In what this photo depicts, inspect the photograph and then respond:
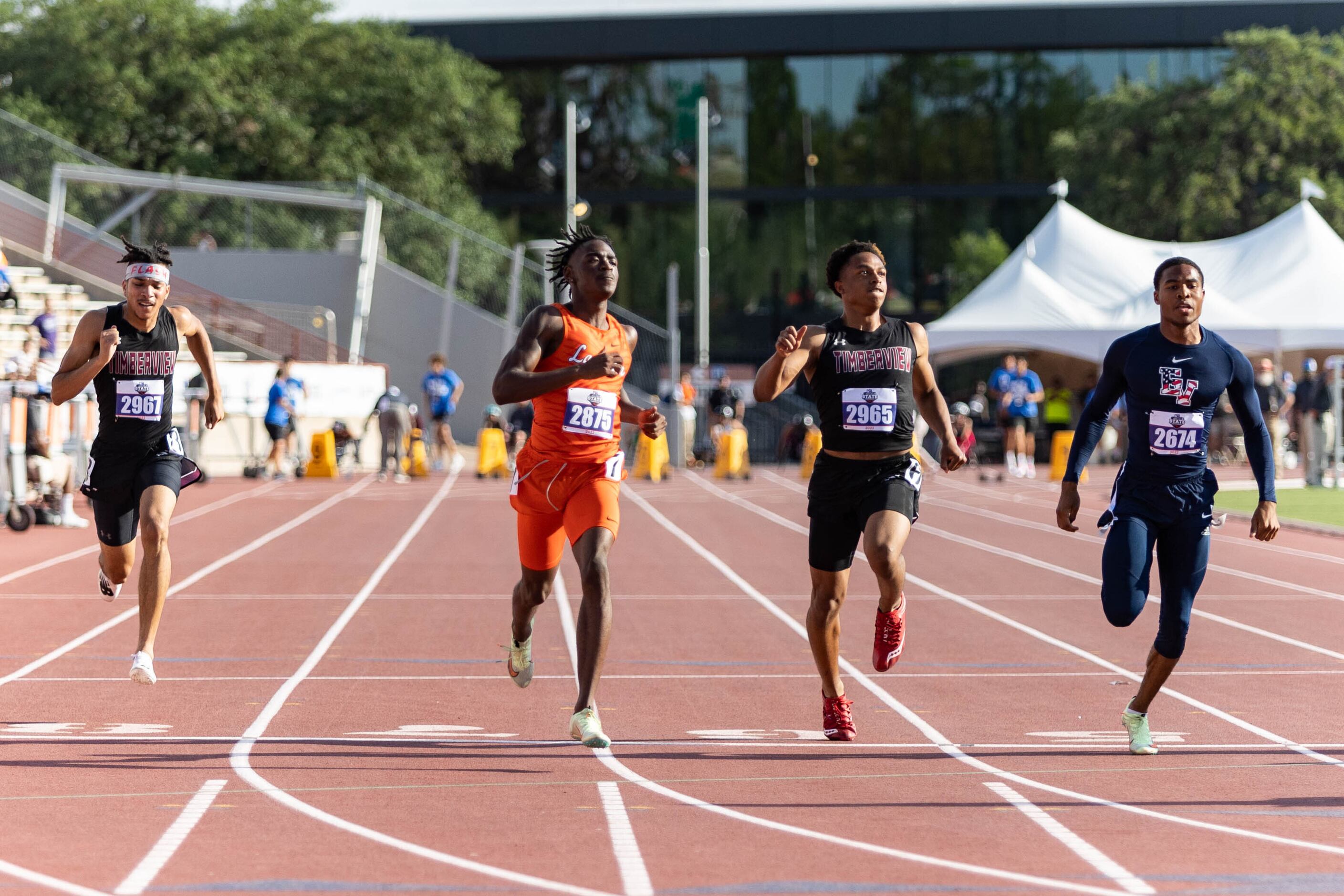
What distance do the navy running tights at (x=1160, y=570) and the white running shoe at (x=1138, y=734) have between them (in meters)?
A: 0.27

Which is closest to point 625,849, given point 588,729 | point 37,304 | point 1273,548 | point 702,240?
point 588,729

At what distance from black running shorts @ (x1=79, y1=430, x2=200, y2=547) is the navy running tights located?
4.10 metres

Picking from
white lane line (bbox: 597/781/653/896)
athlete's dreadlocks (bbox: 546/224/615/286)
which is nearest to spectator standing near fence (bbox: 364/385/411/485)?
athlete's dreadlocks (bbox: 546/224/615/286)

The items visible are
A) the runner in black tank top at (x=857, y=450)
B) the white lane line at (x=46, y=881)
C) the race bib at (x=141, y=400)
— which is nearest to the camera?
the white lane line at (x=46, y=881)

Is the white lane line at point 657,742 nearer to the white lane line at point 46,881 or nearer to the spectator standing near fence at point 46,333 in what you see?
the white lane line at point 46,881

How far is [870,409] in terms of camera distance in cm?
732

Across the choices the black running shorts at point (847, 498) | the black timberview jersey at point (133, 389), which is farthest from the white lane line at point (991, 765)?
the black timberview jersey at point (133, 389)

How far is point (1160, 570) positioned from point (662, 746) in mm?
2119

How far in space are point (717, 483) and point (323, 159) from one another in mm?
22277

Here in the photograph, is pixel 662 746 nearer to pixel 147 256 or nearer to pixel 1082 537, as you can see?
pixel 147 256

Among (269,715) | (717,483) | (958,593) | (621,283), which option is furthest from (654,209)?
(269,715)

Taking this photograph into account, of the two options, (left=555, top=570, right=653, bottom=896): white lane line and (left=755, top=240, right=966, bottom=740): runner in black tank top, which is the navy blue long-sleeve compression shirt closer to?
(left=755, top=240, right=966, bottom=740): runner in black tank top

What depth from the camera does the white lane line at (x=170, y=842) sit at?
4.83 m

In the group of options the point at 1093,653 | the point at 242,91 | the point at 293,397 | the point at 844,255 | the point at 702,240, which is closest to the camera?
the point at 844,255
